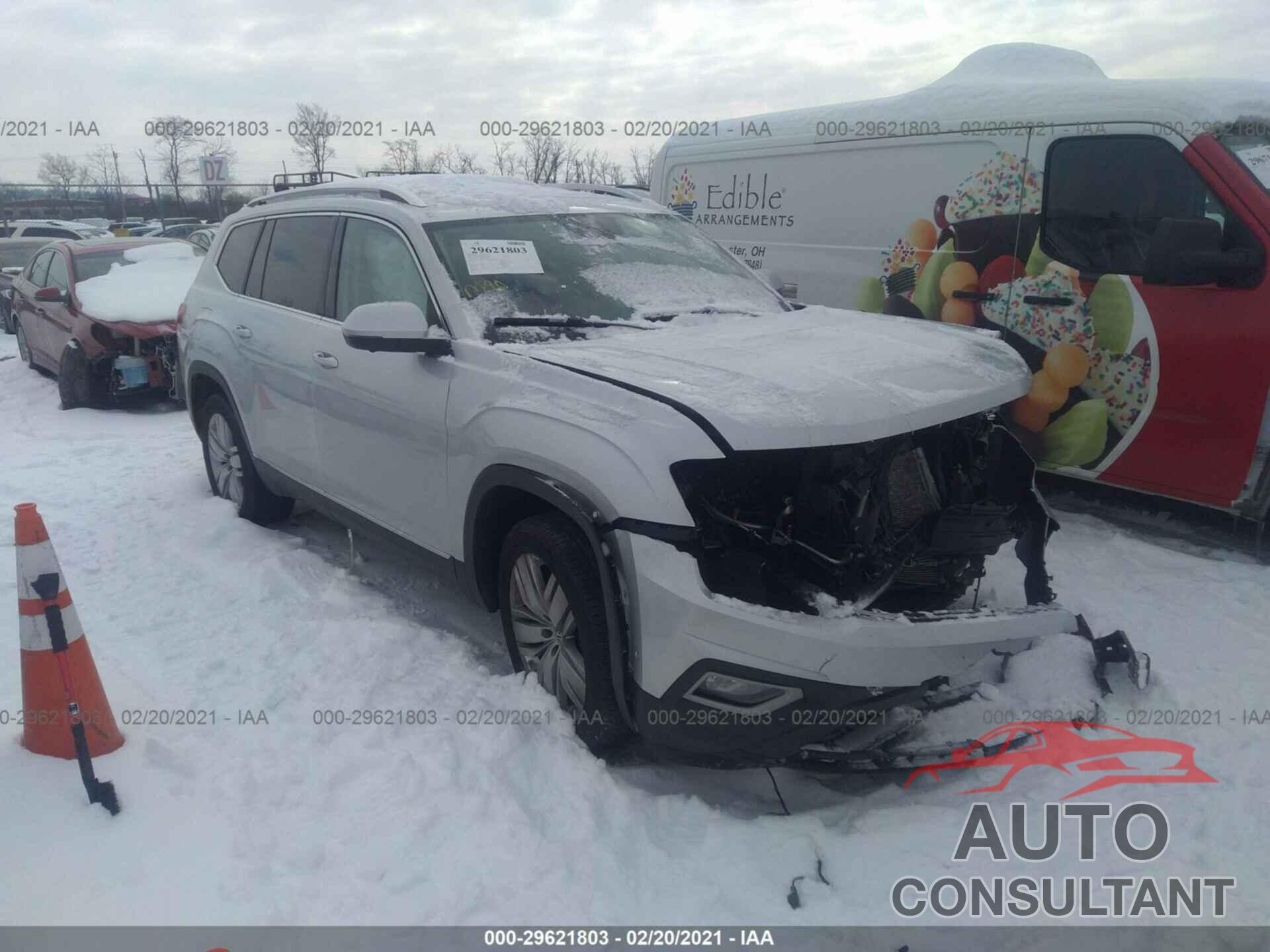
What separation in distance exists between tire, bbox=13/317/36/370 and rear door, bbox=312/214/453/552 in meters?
8.39

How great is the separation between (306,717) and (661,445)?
69.4 inches

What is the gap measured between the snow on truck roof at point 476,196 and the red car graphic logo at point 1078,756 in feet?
9.32

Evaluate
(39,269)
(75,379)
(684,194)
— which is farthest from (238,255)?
(39,269)

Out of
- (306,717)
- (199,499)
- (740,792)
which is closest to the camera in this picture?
(740,792)

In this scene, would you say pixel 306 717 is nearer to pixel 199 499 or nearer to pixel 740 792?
pixel 740 792

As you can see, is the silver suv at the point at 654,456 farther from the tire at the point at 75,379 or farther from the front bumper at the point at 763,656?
the tire at the point at 75,379

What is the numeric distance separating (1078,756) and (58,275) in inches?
419

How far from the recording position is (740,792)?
311cm

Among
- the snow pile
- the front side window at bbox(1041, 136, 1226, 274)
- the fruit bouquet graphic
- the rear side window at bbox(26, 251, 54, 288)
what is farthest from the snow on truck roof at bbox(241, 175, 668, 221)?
the rear side window at bbox(26, 251, 54, 288)

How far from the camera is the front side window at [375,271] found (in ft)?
12.6

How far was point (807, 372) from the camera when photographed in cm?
302

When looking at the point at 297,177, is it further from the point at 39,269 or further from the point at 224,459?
the point at 39,269

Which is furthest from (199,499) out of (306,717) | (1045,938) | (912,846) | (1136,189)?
(1136,189)

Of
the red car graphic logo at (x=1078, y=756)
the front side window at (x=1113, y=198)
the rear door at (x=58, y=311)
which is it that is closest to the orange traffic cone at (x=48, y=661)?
the red car graphic logo at (x=1078, y=756)
